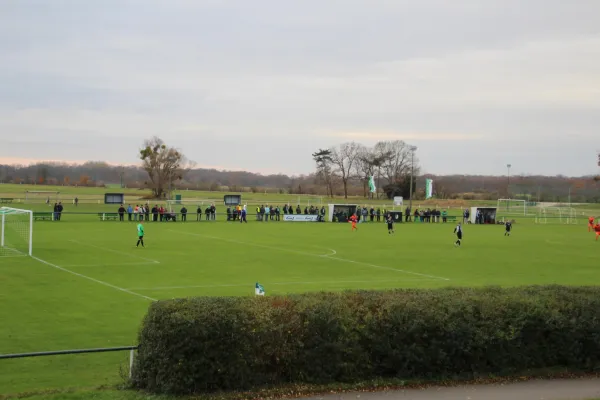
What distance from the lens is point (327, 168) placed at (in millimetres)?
139000

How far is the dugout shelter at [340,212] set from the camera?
6756 centimetres

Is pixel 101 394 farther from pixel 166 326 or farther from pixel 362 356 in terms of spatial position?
pixel 362 356

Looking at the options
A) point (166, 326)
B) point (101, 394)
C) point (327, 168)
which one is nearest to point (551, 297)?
point (166, 326)

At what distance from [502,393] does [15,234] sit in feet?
113

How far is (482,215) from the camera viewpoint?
236 ft

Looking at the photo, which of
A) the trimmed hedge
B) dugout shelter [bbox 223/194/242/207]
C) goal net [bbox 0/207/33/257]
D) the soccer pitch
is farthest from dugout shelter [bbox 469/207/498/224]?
the trimmed hedge

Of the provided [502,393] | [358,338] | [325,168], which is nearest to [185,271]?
[358,338]

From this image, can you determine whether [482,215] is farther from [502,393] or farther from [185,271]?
[502,393]

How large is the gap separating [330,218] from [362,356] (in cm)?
5861

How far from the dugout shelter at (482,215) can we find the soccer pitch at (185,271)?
19592 mm

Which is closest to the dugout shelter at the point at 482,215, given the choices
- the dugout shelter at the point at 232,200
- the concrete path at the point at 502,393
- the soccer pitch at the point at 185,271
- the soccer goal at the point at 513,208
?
the soccer goal at the point at 513,208

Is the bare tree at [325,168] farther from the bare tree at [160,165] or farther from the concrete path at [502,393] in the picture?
the concrete path at [502,393]

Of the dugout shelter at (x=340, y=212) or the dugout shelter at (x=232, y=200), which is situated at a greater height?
the dugout shelter at (x=232, y=200)

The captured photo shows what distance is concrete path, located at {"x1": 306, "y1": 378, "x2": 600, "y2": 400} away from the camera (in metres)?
9.12
